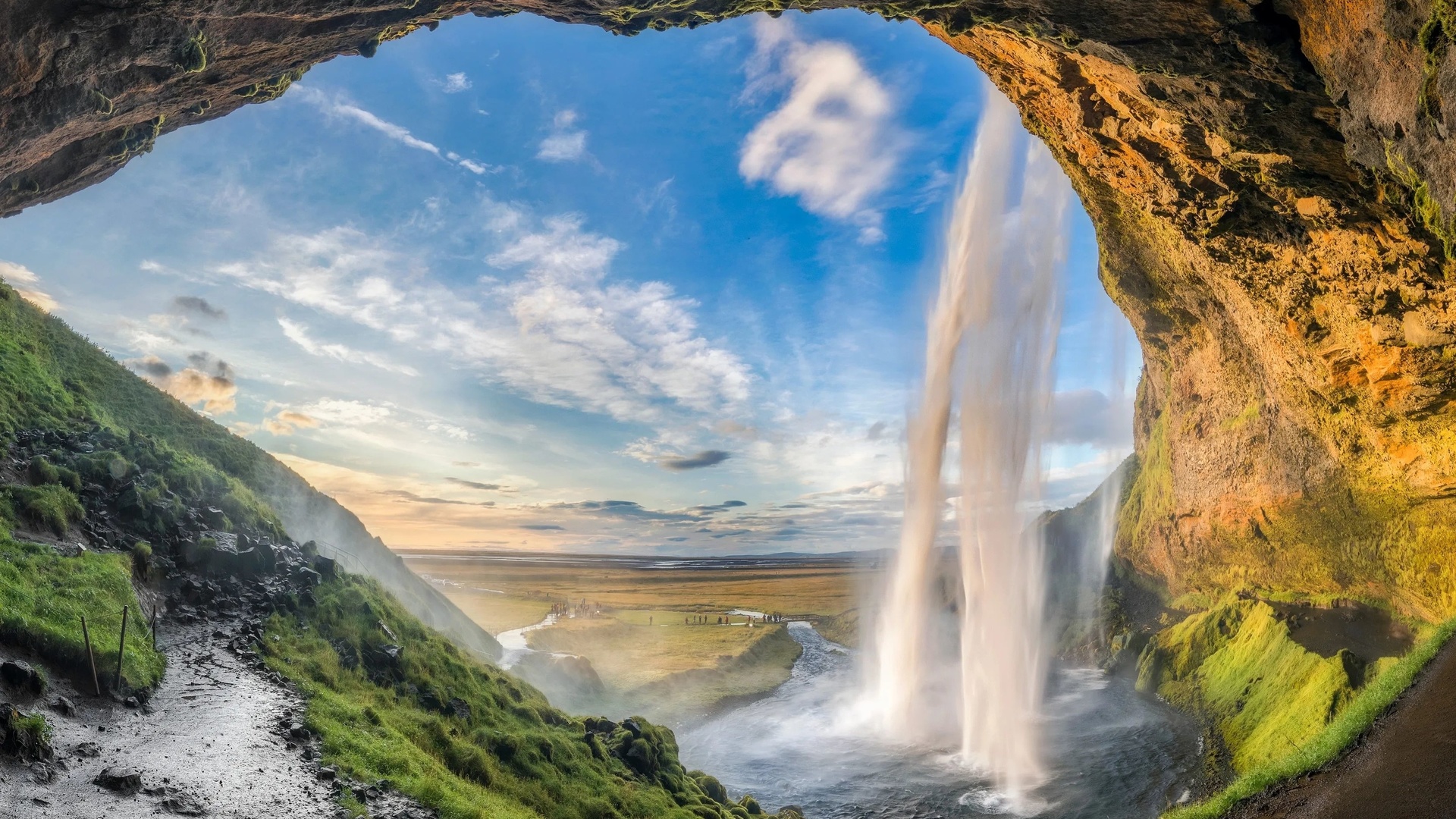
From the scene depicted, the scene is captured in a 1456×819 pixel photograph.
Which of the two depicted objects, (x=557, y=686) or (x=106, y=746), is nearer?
(x=106, y=746)

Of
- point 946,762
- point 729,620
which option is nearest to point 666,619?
point 729,620

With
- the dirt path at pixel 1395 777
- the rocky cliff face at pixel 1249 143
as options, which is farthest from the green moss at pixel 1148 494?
the dirt path at pixel 1395 777

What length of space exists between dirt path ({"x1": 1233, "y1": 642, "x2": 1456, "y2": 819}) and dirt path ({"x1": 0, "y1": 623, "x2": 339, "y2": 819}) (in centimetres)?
1901

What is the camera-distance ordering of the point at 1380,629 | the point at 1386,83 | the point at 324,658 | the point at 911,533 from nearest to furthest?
the point at 1386,83 → the point at 324,658 → the point at 1380,629 → the point at 911,533

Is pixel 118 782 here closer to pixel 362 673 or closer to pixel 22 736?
pixel 22 736

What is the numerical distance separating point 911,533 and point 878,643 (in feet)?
28.7

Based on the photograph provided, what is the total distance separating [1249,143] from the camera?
51.6 ft

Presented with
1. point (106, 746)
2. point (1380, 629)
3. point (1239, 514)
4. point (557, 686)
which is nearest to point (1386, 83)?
point (1380, 629)

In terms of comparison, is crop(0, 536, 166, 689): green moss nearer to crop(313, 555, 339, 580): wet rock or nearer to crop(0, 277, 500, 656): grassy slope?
crop(313, 555, 339, 580): wet rock

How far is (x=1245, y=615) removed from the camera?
30375 mm

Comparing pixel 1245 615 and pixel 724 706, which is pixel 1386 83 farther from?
pixel 724 706

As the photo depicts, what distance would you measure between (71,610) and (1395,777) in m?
28.7

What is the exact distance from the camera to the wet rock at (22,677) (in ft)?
40.7

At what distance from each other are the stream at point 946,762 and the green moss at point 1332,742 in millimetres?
8078
